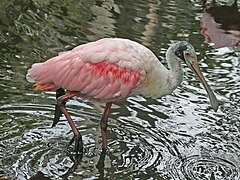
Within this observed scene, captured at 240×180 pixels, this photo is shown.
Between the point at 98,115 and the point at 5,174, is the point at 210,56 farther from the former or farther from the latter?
the point at 5,174

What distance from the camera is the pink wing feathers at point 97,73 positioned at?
5719mm

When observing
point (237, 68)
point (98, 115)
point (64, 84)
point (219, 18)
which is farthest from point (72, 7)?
point (64, 84)

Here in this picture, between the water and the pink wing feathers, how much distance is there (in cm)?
57

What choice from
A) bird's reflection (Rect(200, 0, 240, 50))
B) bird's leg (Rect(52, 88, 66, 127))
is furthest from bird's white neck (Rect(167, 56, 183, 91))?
bird's reflection (Rect(200, 0, 240, 50))

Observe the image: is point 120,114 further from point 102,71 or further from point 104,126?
point 102,71

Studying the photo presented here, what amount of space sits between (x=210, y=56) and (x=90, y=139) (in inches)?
110

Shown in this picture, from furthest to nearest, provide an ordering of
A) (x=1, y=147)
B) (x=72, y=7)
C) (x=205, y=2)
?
(x=205, y=2) < (x=72, y=7) < (x=1, y=147)

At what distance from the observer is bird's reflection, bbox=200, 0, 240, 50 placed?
9.01 meters

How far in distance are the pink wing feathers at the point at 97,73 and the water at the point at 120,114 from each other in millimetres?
571

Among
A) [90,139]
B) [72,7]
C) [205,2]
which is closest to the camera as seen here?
[90,139]

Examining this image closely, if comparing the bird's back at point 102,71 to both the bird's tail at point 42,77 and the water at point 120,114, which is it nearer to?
the bird's tail at point 42,77

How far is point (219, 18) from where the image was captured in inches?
390

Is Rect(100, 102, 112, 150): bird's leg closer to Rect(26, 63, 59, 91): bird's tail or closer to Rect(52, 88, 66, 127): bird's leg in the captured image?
Rect(52, 88, 66, 127): bird's leg

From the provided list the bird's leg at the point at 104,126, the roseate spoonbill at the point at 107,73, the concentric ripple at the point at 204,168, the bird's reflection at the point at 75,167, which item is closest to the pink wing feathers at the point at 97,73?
the roseate spoonbill at the point at 107,73
